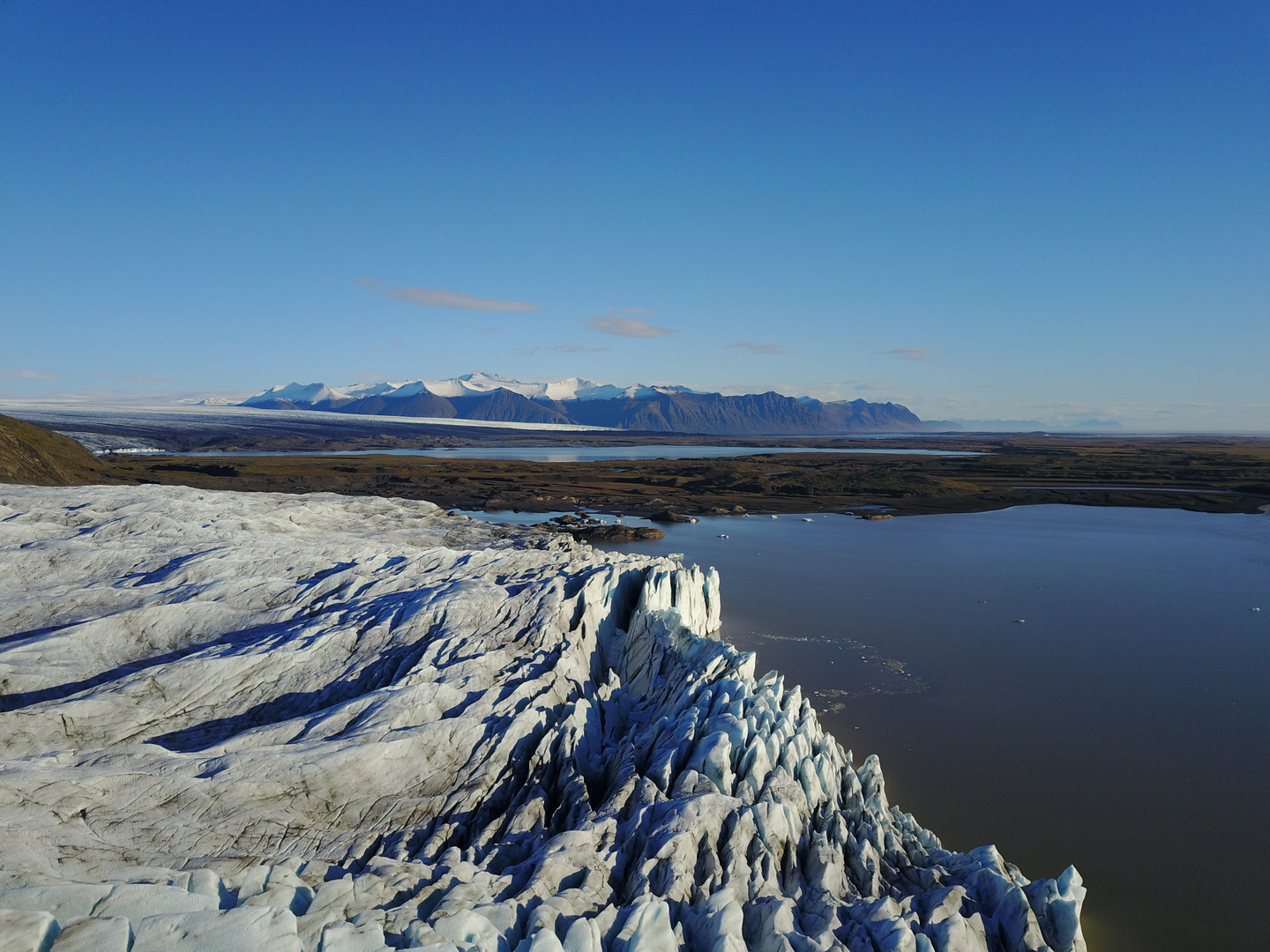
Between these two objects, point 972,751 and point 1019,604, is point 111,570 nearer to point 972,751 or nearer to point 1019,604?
point 972,751

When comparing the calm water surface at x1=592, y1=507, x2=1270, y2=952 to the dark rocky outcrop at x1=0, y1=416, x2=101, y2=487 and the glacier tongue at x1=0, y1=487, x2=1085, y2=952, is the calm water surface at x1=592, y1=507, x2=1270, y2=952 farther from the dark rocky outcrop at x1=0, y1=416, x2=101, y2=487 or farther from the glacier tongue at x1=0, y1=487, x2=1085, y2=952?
the dark rocky outcrop at x1=0, y1=416, x2=101, y2=487

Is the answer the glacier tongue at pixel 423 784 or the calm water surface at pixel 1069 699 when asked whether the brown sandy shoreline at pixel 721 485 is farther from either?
the glacier tongue at pixel 423 784

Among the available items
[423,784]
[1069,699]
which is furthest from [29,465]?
[1069,699]

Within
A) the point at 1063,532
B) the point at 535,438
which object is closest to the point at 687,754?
the point at 1063,532

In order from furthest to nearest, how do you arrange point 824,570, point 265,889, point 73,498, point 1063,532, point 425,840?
point 1063,532 < point 824,570 < point 73,498 < point 425,840 < point 265,889

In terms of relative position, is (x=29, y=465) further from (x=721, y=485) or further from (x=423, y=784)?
(x=721, y=485)

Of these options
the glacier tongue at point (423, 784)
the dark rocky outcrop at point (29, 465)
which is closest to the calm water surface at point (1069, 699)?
the glacier tongue at point (423, 784)

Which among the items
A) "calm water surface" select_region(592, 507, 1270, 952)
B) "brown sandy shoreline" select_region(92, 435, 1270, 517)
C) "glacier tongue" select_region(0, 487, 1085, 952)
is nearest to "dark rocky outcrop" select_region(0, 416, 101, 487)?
"brown sandy shoreline" select_region(92, 435, 1270, 517)
